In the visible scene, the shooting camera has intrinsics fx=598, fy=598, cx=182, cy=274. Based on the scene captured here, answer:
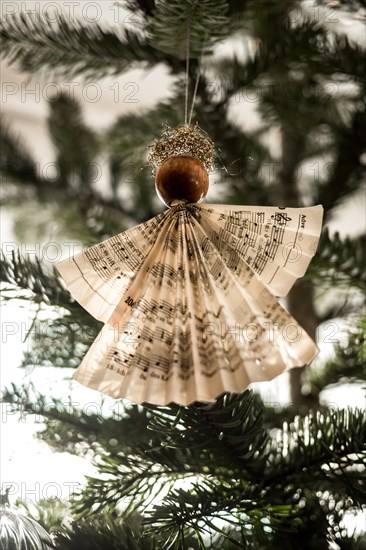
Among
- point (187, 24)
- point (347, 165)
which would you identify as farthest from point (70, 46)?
point (347, 165)

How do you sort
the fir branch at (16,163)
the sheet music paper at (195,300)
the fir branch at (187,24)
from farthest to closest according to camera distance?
the fir branch at (16,163), the fir branch at (187,24), the sheet music paper at (195,300)

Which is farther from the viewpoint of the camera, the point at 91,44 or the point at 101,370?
the point at 91,44

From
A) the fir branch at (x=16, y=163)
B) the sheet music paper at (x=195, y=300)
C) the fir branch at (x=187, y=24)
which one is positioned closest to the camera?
the sheet music paper at (x=195, y=300)

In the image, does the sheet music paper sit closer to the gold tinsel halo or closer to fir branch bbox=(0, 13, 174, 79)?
the gold tinsel halo

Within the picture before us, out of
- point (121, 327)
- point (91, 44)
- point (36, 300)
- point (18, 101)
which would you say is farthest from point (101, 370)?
point (18, 101)

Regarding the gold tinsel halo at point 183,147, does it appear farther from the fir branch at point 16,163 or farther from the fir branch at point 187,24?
the fir branch at point 16,163

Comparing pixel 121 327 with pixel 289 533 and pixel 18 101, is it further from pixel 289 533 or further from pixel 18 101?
pixel 18 101

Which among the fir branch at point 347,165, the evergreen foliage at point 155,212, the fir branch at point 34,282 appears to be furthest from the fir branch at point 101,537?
the fir branch at point 347,165

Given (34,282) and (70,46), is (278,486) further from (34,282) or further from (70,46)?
(70,46)
